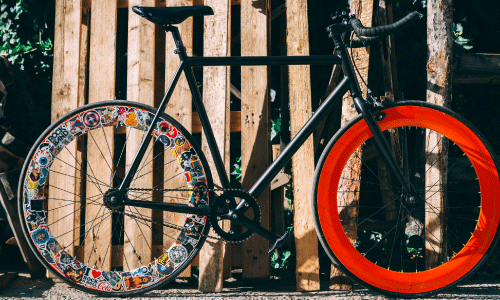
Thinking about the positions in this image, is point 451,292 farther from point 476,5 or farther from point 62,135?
point 62,135

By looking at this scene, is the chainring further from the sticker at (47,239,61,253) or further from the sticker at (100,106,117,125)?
the sticker at (47,239,61,253)

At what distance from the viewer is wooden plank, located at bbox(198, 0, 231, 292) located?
2398mm

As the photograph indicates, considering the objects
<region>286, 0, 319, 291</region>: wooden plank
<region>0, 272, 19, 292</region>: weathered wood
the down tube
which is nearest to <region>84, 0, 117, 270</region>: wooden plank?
<region>0, 272, 19, 292</region>: weathered wood

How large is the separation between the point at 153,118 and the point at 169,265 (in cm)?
91

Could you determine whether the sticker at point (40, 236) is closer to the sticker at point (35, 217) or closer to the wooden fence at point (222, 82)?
the sticker at point (35, 217)

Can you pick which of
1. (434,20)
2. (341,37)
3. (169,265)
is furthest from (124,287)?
(434,20)

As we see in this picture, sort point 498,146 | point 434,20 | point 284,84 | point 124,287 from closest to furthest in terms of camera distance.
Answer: point 124,287
point 434,20
point 284,84
point 498,146

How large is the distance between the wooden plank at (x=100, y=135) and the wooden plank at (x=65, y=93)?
0.11m

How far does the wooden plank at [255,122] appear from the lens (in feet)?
8.22

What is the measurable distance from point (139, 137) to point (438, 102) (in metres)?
2.05

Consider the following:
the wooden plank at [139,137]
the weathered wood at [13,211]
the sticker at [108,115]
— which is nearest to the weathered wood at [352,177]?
the wooden plank at [139,137]

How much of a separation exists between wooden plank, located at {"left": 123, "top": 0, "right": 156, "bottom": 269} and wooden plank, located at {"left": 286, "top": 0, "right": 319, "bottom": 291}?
3.26 feet

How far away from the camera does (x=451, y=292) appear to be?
230 centimetres

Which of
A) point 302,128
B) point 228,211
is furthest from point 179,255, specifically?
point 302,128
